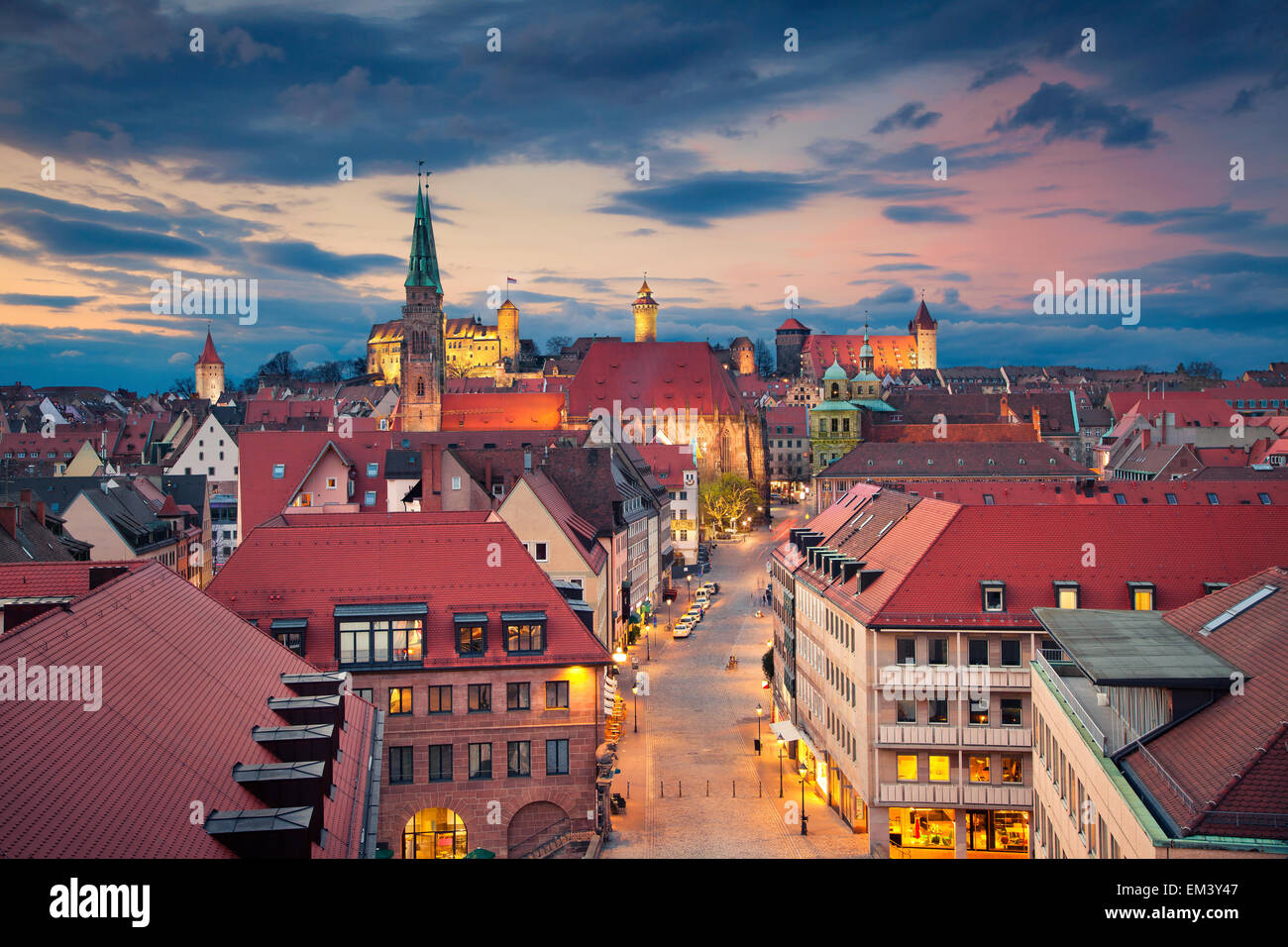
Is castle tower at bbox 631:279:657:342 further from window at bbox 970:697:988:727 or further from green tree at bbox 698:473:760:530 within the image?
window at bbox 970:697:988:727

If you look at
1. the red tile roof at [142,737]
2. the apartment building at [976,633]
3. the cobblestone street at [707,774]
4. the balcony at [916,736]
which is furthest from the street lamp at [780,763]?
the red tile roof at [142,737]

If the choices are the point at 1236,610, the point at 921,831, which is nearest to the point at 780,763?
the point at 921,831

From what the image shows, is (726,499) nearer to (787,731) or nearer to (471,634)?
(787,731)

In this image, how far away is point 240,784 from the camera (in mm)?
13977

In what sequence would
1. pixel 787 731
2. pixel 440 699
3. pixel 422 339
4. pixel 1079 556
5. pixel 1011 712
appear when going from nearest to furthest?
pixel 440 699 < pixel 1011 712 < pixel 1079 556 < pixel 787 731 < pixel 422 339

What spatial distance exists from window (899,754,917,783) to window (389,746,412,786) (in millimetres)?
14656

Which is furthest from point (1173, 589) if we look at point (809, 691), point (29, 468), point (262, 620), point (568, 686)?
point (29, 468)

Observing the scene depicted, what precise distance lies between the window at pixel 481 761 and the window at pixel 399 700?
2.08 m

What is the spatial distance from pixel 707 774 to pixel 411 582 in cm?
1504

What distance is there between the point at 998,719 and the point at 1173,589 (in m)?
6.89

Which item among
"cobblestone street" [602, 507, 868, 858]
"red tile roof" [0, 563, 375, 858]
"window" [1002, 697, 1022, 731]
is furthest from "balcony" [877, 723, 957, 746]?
"red tile roof" [0, 563, 375, 858]

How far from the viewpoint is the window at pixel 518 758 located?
31.8 m

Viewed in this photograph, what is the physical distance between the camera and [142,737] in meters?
12.7
